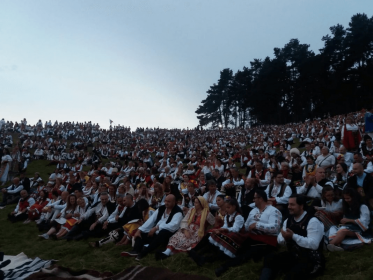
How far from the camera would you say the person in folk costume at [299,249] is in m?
3.54

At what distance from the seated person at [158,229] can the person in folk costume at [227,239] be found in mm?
824

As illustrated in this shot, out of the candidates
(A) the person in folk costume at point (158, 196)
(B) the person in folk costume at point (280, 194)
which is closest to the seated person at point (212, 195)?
(B) the person in folk costume at point (280, 194)

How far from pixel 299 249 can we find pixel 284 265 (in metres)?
0.28

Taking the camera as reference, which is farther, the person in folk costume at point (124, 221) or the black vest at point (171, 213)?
the person in folk costume at point (124, 221)

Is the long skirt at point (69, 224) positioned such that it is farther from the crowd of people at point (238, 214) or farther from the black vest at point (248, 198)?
the black vest at point (248, 198)

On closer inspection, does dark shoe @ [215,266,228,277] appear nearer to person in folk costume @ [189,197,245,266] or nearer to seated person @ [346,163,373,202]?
person in folk costume @ [189,197,245,266]

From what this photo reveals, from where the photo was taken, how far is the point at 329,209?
5.00m

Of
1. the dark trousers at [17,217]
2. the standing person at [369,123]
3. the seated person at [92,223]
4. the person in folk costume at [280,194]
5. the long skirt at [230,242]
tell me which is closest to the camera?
the long skirt at [230,242]

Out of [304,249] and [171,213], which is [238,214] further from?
[171,213]

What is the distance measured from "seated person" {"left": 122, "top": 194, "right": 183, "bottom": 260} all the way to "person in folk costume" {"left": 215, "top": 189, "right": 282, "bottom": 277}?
59.9 inches

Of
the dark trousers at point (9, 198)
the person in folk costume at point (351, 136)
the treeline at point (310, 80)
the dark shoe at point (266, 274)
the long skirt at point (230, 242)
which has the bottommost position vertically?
the dark shoe at point (266, 274)

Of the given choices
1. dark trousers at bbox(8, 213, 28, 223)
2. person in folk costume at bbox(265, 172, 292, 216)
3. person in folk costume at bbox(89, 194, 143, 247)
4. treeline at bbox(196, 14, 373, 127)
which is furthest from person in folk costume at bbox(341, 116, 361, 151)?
treeline at bbox(196, 14, 373, 127)

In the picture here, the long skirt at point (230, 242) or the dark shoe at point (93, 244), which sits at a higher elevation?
the long skirt at point (230, 242)

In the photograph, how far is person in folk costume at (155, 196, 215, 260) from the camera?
5.22 metres
